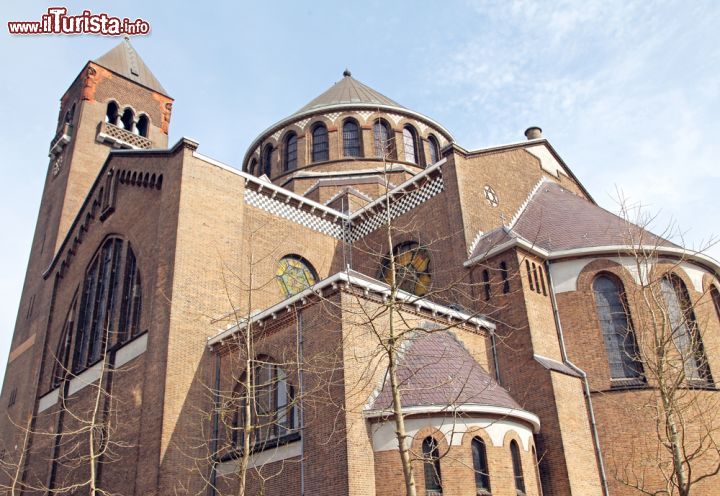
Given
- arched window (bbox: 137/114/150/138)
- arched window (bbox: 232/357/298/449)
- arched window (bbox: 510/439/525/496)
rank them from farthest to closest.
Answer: arched window (bbox: 137/114/150/138) < arched window (bbox: 232/357/298/449) < arched window (bbox: 510/439/525/496)

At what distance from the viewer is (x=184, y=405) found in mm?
16484

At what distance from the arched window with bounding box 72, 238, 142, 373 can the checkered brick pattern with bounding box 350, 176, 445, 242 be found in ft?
25.4

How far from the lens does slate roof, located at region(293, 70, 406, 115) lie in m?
31.7

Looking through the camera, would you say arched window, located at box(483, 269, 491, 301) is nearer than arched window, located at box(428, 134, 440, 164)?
Yes

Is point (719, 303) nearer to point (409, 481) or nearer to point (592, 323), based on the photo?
Answer: point (592, 323)

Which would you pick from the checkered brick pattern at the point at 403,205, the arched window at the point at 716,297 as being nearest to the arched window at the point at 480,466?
the checkered brick pattern at the point at 403,205

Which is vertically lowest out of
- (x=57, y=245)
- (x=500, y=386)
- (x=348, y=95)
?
(x=500, y=386)

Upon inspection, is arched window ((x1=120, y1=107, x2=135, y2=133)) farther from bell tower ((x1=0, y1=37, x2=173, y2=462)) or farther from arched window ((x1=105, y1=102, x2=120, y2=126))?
arched window ((x1=105, y1=102, x2=120, y2=126))

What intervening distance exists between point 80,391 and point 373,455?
11697 mm

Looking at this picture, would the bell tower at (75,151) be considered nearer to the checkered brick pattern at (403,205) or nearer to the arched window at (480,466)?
the checkered brick pattern at (403,205)

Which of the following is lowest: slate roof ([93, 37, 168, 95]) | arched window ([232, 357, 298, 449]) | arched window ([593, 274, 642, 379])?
arched window ([232, 357, 298, 449])

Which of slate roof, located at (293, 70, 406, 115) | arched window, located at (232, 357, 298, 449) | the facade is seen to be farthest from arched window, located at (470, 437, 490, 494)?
slate roof, located at (293, 70, 406, 115)

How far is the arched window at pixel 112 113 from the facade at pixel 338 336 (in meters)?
8.86

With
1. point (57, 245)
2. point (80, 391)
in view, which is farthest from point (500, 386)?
point (57, 245)
